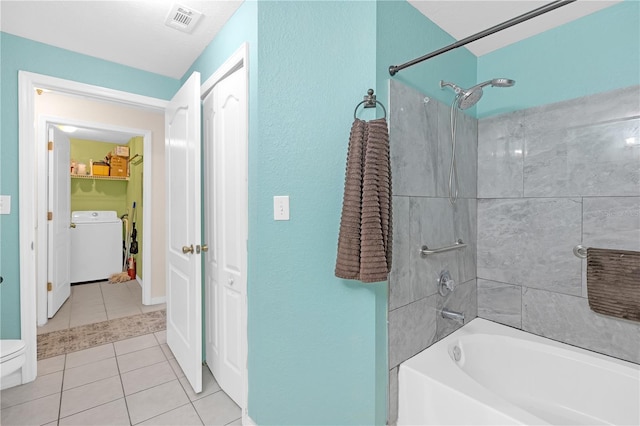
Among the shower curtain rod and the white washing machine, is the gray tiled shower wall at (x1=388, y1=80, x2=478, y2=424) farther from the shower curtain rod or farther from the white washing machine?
the white washing machine

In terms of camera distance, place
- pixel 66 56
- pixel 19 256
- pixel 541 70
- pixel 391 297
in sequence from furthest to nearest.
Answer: pixel 66 56 < pixel 19 256 < pixel 541 70 < pixel 391 297

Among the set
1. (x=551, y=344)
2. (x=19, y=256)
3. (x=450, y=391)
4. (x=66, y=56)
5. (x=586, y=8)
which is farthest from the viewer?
(x=66, y=56)

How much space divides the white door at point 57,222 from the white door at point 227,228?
7.49ft

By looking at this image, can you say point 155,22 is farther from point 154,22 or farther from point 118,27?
point 118,27

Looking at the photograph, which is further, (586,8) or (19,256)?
(19,256)

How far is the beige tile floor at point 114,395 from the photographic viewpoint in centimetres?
172

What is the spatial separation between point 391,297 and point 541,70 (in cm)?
171

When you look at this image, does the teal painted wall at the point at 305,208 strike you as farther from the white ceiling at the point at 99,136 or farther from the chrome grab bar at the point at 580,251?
the white ceiling at the point at 99,136

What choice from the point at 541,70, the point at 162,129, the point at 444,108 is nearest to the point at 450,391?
the point at 444,108

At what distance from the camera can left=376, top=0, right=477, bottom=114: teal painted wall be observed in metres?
1.45

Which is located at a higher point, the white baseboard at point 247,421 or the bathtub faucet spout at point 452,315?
the bathtub faucet spout at point 452,315

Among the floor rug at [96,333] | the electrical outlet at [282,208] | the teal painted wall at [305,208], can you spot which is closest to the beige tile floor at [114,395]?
the floor rug at [96,333]

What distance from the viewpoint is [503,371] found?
177 centimetres

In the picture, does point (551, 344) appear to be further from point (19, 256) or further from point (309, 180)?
point (19, 256)
